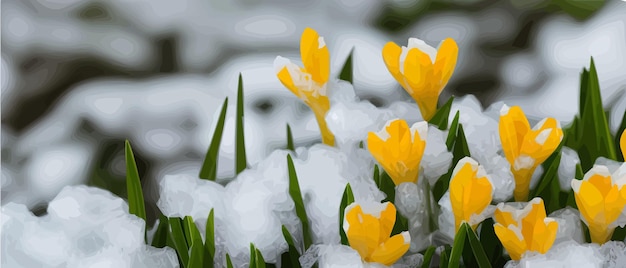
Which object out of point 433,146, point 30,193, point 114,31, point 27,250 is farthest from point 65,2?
point 433,146

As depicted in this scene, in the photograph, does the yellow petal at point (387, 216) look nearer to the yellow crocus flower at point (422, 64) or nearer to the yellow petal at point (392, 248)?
the yellow petal at point (392, 248)

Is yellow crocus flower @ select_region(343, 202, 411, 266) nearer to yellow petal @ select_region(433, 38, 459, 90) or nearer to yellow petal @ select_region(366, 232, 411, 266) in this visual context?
yellow petal @ select_region(366, 232, 411, 266)

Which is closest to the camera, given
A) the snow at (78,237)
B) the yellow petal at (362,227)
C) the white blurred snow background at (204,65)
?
the yellow petal at (362,227)

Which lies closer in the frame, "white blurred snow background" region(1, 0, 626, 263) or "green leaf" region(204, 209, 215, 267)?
"green leaf" region(204, 209, 215, 267)

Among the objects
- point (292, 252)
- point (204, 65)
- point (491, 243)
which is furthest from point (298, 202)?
point (204, 65)

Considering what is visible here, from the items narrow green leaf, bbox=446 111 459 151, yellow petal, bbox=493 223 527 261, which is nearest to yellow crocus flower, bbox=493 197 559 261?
yellow petal, bbox=493 223 527 261

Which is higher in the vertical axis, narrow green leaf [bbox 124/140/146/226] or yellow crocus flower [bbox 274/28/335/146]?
yellow crocus flower [bbox 274/28/335/146]

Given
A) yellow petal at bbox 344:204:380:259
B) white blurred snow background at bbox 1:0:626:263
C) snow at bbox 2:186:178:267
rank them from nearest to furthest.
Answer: yellow petal at bbox 344:204:380:259 < snow at bbox 2:186:178:267 < white blurred snow background at bbox 1:0:626:263

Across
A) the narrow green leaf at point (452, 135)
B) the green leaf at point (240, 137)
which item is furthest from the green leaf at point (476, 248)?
the green leaf at point (240, 137)
